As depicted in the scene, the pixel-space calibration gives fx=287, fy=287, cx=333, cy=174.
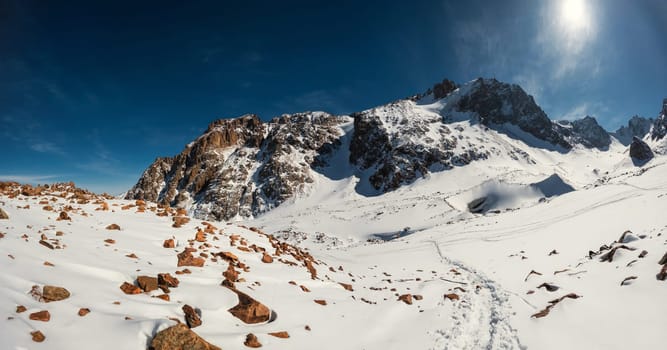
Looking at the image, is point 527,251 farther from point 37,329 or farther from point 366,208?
point 366,208

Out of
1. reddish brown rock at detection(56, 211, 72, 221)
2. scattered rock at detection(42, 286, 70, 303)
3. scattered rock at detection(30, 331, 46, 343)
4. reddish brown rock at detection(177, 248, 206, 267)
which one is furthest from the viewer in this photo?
reddish brown rock at detection(56, 211, 72, 221)

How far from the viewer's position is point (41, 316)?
16.0ft

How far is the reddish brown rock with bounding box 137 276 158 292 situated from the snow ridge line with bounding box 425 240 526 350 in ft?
25.3

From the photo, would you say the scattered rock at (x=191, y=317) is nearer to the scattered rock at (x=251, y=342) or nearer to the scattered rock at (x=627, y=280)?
the scattered rock at (x=251, y=342)

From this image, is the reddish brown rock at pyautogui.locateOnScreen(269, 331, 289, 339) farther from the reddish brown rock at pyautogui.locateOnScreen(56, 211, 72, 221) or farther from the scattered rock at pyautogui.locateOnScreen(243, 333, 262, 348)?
the reddish brown rock at pyautogui.locateOnScreen(56, 211, 72, 221)

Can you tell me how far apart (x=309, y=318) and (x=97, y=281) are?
17.7ft

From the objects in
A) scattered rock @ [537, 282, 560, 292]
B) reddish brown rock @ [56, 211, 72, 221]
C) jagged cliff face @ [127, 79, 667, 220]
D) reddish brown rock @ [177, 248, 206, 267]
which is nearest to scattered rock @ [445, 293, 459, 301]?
scattered rock @ [537, 282, 560, 292]

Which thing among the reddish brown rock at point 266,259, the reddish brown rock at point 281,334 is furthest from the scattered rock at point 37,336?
the reddish brown rock at point 266,259

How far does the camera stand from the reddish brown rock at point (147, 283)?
7.06 m

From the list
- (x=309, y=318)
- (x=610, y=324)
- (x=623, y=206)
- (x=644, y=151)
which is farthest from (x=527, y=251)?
(x=644, y=151)

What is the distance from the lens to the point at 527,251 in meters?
19.7

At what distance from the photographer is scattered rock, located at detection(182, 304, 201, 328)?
6.32 m

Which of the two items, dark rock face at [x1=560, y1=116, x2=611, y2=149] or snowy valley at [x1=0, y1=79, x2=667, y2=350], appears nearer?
snowy valley at [x1=0, y1=79, x2=667, y2=350]

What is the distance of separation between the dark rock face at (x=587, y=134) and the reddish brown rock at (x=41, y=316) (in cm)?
19986
